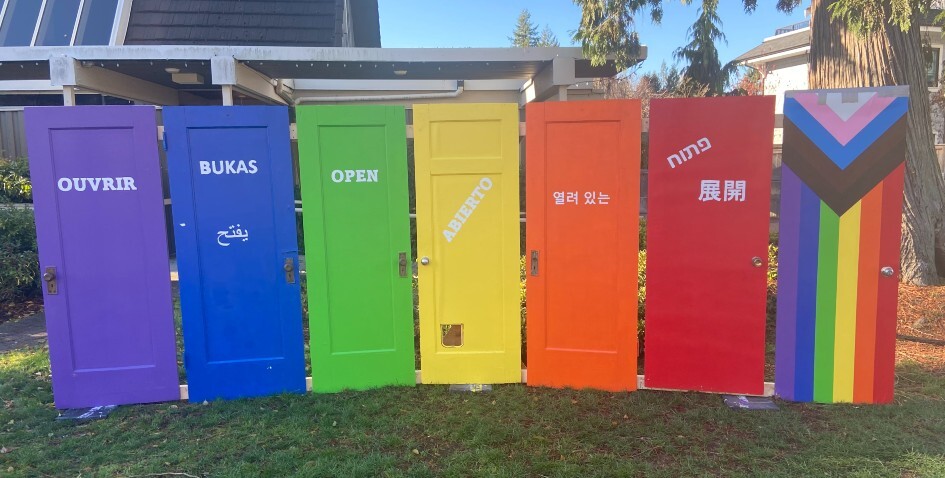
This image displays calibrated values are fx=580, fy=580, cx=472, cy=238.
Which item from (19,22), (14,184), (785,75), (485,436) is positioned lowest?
(485,436)

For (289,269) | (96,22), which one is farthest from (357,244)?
(96,22)

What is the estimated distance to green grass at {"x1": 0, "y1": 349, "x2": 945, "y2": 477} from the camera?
3209mm

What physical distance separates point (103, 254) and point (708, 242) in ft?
13.9

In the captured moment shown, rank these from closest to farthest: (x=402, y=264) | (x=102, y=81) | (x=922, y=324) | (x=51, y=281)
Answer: (x=51, y=281) < (x=402, y=264) < (x=922, y=324) < (x=102, y=81)

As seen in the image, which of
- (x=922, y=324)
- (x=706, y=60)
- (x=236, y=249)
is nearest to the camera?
(x=236, y=249)

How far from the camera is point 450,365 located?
438 centimetres

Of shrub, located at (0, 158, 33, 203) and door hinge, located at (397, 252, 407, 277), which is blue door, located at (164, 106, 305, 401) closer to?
door hinge, located at (397, 252, 407, 277)

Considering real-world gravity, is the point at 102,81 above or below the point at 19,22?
below

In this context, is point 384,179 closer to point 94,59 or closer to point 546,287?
point 546,287

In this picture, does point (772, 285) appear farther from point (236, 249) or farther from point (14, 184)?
point (14, 184)

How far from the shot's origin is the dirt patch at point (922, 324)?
4.81m

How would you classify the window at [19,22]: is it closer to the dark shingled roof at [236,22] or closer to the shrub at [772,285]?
the dark shingled roof at [236,22]

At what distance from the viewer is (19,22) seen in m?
9.96

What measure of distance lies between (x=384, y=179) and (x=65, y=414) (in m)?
2.74
